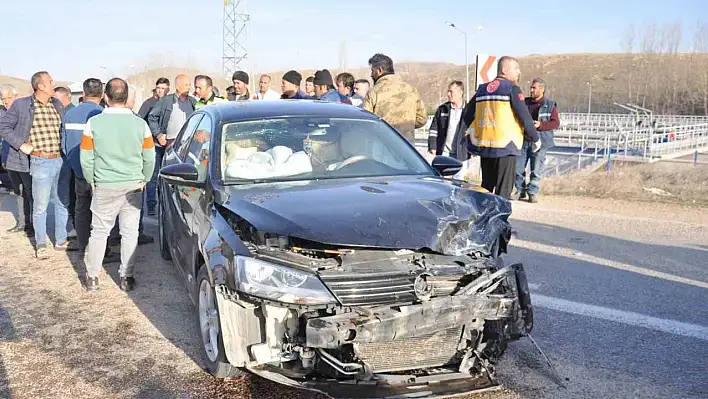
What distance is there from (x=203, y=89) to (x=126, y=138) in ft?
11.6

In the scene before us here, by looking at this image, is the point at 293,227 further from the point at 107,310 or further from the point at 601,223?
the point at 601,223

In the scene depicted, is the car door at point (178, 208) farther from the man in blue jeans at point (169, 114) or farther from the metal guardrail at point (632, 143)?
the metal guardrail at point (632, 143)

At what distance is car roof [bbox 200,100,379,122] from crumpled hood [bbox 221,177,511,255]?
96cm

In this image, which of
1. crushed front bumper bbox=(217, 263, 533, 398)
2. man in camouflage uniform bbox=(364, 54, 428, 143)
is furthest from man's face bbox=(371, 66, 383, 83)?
crushed front bumper bbox=(217, 263, 533, 398)

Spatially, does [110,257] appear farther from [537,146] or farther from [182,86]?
[537,146]

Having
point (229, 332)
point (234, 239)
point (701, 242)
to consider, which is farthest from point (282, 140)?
point (701, 242)

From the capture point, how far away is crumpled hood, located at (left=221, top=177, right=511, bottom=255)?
323 cm

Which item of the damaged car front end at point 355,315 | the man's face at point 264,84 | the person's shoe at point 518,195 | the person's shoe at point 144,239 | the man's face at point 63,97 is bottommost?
the person's shoe at point 144,239

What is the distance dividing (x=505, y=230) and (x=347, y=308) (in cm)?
119

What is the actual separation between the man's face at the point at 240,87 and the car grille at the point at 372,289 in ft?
24.1

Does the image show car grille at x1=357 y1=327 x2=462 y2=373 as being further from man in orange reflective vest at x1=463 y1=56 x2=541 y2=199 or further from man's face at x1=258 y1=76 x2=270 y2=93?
man's face at x1=258 y1=76 x2=270 y2=93

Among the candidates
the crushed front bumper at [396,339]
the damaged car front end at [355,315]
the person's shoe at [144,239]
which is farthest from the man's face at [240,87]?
the crushed front bumper at [396,339]

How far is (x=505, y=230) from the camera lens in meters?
3.74

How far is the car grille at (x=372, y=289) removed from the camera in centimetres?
314
